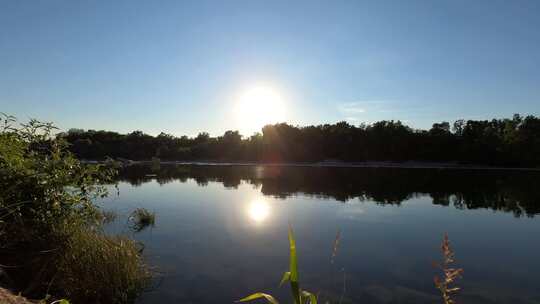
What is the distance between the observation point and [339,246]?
2042 cm

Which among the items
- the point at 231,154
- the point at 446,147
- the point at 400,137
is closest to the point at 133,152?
the point at 231,154

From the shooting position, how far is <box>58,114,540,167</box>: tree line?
117000 millimetres

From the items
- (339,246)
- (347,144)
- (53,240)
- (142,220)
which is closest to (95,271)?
(53,240)

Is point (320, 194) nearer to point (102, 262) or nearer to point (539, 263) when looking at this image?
point (539, 263)

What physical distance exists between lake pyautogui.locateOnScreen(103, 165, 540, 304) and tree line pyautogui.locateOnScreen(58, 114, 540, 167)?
87.1 meters

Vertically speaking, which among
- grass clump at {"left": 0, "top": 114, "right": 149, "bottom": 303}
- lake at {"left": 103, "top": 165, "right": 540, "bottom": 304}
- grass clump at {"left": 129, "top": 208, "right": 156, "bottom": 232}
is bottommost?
lake at {"left": 103, "top": 165, "right": 540, "bottom": 304}

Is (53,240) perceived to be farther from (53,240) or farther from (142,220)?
(142,220)

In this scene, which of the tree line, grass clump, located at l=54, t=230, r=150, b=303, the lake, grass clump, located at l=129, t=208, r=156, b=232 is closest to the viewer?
grass clump, located at l=54, t=230, r=150, b=303

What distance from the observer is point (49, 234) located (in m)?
11.9

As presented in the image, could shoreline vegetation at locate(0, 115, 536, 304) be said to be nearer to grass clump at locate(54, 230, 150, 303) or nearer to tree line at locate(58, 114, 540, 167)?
grass clump at locate(54, 230, 150, 303)

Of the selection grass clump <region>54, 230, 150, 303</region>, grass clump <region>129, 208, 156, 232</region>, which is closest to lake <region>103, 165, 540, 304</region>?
grass clump <region>129, 208, 156, 232</region>

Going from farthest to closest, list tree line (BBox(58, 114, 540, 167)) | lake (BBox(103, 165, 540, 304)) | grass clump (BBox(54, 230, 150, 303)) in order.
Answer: tree line (BBox(58, 114, 540, 167)), lake (BBox(103, 165, 540, 304)), grass clump (BBox(54, 230, 150, 303))

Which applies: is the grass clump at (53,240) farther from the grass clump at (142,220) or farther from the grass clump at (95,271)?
the grass clump at (142,220)

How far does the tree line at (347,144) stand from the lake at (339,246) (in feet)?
286
